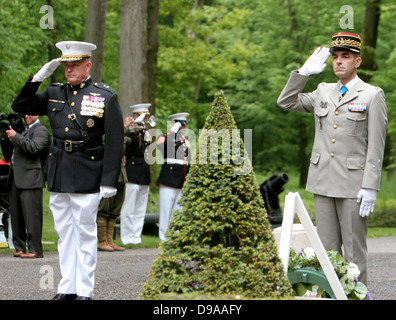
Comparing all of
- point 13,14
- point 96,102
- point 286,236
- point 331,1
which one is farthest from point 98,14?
point 331,1

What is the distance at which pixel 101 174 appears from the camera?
22.6 ft

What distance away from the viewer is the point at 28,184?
11695 mm

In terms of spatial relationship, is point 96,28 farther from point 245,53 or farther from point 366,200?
point 245,53

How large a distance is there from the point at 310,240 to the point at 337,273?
438 mm

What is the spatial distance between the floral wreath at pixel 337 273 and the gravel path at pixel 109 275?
7.21 ft

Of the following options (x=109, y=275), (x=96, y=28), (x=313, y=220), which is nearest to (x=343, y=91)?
(x=109, y=275)

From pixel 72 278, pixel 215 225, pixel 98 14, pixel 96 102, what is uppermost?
pixel 98 14

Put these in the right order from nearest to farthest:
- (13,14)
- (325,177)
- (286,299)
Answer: (286,299) < (325,177) < (13,14)

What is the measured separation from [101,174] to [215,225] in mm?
2105

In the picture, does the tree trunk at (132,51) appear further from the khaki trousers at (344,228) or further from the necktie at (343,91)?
→ the khaki trousers at (344,228)

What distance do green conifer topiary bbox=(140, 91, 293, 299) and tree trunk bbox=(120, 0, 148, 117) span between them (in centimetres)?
1344

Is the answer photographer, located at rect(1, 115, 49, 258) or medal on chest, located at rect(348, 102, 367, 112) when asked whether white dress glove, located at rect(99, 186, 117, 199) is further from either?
photographer, located at rect(1, 115, 49, 258)

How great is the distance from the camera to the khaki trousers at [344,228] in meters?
6.41

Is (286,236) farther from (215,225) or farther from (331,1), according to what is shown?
(331,1)
